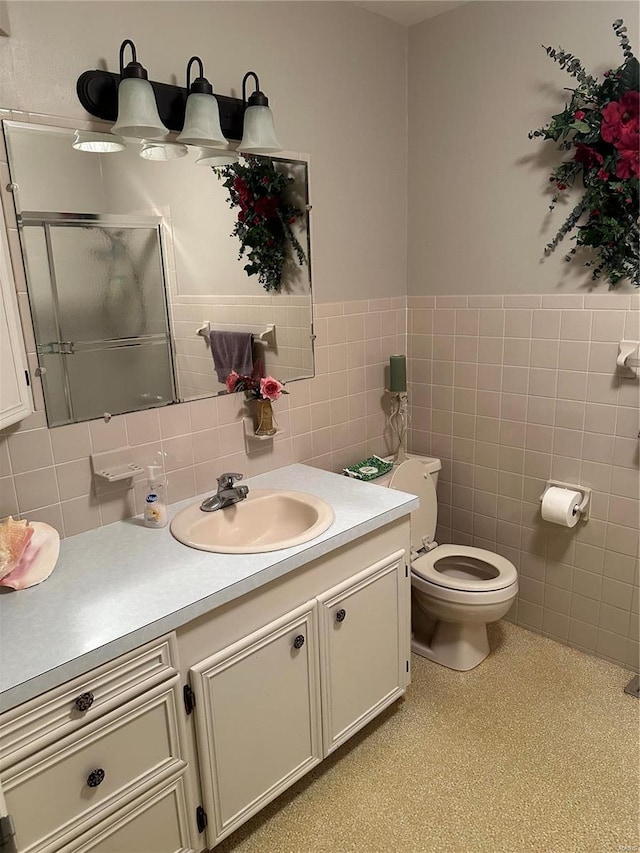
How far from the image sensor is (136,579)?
1482mm

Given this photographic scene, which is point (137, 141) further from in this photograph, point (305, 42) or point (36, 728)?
point (36, 728)

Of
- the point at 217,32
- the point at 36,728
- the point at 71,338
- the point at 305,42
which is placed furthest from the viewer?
the point at 305,42

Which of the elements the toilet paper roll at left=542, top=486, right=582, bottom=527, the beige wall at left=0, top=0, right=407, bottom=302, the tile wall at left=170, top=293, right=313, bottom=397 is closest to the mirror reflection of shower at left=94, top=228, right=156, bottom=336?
the tile wall at left=170, top=293, right=313, bottom=397

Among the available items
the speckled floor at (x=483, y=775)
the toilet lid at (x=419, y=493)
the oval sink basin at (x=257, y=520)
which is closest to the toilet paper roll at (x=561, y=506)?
the toilet lid at (x=419, y=493)

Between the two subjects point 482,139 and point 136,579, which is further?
point 482,139

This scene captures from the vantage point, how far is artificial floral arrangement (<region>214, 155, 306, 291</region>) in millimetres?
2033

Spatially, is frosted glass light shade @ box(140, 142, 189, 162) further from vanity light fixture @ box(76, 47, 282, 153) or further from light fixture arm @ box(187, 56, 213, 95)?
light fixture arm @ box(187, 56, 213, 95)

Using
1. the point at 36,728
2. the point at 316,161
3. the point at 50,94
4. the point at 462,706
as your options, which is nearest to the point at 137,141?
the point at 50,94

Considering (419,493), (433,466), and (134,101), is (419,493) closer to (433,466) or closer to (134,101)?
(433,466)

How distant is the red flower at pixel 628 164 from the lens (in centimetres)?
193

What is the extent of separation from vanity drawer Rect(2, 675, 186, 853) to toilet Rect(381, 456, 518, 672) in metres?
1.16

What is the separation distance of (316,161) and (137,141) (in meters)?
0.75

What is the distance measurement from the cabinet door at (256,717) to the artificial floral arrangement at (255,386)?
77 centimetres

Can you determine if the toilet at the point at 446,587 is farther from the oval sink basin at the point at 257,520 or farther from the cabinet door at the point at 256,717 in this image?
the cabinet door at the point at 256,717
